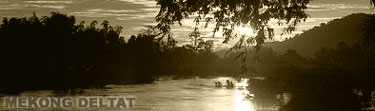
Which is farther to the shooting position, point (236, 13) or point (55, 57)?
point (55, 57)

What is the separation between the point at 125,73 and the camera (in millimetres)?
100375

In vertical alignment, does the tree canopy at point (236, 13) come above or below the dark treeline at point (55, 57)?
above

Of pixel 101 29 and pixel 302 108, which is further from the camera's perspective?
pixel 101 29

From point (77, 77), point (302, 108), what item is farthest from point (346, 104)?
point (77, 77)

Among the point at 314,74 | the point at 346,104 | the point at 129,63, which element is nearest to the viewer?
the point at 346,104

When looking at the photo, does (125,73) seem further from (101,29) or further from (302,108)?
(302,108)

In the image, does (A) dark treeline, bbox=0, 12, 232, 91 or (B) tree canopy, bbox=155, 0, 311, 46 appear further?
(A) dark treeline, bbox=0, 12, 232, 91

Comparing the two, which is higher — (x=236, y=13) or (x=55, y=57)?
(x=236, y=13)

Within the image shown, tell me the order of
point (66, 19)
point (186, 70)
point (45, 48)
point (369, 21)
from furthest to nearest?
point (186, 70)
point (66, 19)
point (45, 48)
point (369, 21)

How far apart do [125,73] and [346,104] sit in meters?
76.6

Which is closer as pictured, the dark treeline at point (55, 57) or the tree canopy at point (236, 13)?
the tree canopy at point (236, 13)

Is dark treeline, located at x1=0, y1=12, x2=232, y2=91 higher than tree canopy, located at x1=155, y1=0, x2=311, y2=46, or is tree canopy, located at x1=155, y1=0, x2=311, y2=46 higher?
tree canopy, located at x1=155, y1=0, x2=311, y2=46

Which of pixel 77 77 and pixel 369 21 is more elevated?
pixel 369 21

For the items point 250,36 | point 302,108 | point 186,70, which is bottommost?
point 186,70
